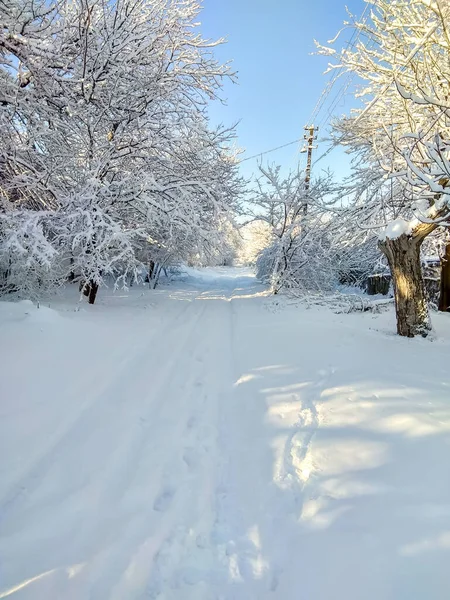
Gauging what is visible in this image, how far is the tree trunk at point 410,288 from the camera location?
6129 millimetres

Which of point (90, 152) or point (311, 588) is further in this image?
Answer: point (90, 152)

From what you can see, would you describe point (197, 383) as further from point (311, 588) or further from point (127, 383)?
point (311, 588)

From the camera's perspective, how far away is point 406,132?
586cm

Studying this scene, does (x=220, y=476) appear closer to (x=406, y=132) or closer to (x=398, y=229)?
(x=398, y=229)

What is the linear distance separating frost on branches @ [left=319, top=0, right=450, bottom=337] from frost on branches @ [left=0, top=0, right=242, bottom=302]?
350 centimetres

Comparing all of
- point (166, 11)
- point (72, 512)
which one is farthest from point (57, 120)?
point (72, 512)

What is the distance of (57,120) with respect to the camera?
5.29 m

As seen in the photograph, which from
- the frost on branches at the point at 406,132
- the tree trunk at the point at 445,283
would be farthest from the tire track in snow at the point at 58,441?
the tree trunk at the point at 445,283

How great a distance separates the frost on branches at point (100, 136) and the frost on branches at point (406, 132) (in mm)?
3496

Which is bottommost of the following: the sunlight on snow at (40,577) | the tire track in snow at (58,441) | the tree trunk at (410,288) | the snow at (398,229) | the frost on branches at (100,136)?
the sunlight on snow at (40,577)

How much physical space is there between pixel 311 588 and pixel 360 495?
761mm

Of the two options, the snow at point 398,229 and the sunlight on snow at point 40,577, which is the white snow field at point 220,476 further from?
the snow at point 398,229

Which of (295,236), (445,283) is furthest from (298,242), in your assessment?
(445,283)

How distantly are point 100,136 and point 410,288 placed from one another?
25.0ft
